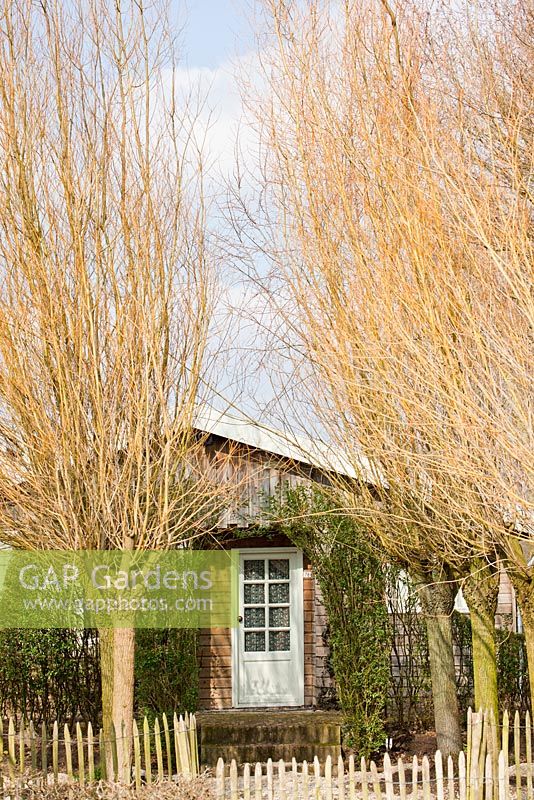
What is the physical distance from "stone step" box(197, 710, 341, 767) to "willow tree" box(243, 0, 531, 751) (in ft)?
6.57

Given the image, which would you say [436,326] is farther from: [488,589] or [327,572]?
[327,572]

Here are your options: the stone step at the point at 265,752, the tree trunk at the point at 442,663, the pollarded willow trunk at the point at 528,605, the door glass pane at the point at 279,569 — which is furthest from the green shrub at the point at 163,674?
the pollarded willow trunk at the point at 528,605

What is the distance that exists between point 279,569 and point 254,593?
47 centimetres

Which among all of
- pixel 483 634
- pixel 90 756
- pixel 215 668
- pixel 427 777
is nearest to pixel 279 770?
pixel 427 777

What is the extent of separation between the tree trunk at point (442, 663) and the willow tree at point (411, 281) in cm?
6

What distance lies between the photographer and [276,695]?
1346 cm

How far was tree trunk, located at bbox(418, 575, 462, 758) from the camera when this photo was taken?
1063cm

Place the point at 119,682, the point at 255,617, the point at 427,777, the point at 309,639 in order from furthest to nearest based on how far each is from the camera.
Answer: the point at 255,617, the point at 309,639, the point at 119,682, the point at 427,777

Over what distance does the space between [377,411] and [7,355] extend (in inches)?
122

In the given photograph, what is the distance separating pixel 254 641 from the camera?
13648mm

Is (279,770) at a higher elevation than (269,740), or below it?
higher

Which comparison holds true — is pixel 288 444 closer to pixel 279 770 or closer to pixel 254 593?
pixel 254 593

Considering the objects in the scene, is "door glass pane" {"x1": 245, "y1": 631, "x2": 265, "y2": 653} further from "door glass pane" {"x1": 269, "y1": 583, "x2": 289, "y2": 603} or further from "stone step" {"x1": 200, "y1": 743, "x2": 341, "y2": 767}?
"stone step" {"x1": 200, "y1": 743, "x2": 341, "y2": 767}

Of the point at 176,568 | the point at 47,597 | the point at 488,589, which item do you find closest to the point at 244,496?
the point at 176,568
